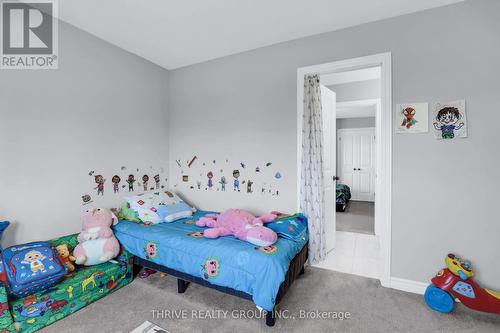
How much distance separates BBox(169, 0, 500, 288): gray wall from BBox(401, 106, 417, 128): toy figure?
0.32 feet

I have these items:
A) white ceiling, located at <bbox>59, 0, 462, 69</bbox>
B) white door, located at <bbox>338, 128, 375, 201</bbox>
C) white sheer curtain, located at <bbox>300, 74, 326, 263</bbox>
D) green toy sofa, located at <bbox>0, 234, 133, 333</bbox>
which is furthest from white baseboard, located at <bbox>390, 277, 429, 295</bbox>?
white door, located at <bbox>338, 128, 375, 201</bbox>

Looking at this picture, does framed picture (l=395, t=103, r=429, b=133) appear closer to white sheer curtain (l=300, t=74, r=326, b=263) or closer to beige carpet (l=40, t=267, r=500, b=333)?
white sheer curtain (l=300, t=74, r=326, b=263)

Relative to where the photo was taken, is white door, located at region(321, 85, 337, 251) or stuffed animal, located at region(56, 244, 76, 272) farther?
white door, located at region(321, 85, 337, 251)

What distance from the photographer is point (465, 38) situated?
6.88 feet

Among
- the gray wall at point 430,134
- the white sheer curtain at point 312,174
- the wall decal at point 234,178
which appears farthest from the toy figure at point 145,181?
the white sheer curtain at point 312,174

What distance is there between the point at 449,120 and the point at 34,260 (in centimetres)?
363

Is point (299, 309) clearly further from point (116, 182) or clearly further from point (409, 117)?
point (116, 182)

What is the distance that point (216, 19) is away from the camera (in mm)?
2371

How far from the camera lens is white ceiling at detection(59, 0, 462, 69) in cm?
214

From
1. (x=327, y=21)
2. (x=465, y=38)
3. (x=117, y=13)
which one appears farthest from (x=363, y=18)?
(x=117, y=13)

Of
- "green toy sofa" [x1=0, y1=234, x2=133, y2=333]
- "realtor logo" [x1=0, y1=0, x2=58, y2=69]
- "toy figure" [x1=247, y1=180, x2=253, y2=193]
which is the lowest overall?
"green toy sofa" [x1=0, y1=234, x2=133, y2=333]

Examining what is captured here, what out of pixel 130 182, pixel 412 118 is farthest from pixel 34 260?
pixel 412 118

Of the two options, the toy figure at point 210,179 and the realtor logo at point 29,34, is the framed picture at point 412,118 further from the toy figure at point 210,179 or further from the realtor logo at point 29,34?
the realtor logo at point 29,34

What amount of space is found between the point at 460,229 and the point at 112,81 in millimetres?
3870
